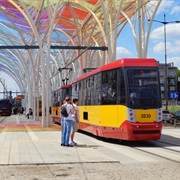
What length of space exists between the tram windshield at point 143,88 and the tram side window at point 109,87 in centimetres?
87

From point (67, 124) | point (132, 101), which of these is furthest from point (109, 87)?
point (67, 124)

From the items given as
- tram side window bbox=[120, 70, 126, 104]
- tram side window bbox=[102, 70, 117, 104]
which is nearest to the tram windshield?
tram side window bbox=[120, 70, 126, 104]

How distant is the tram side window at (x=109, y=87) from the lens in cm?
1653

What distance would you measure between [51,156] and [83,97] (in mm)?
9715

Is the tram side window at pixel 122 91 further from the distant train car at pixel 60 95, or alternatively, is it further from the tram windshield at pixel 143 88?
the distant train car at pixel 60 95

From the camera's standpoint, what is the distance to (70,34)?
59438mm

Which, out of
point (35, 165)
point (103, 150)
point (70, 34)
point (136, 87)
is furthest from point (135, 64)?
point (70, 34)

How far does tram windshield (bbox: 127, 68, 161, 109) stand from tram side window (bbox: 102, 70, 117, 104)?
2.86ft

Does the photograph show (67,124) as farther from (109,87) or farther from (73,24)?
(73,24)

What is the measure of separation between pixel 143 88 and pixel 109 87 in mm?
1669

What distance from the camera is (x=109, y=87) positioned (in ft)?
55.6

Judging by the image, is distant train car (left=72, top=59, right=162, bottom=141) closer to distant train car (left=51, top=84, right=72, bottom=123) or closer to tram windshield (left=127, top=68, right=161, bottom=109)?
tram windshield (left=127, top=68, right=161, bottom=109)

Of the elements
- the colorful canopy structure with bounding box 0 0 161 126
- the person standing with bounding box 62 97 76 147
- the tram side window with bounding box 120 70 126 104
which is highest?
the colorful canopy structure with bounding box 0 0 161 126

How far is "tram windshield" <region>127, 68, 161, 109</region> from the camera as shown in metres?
15.7
